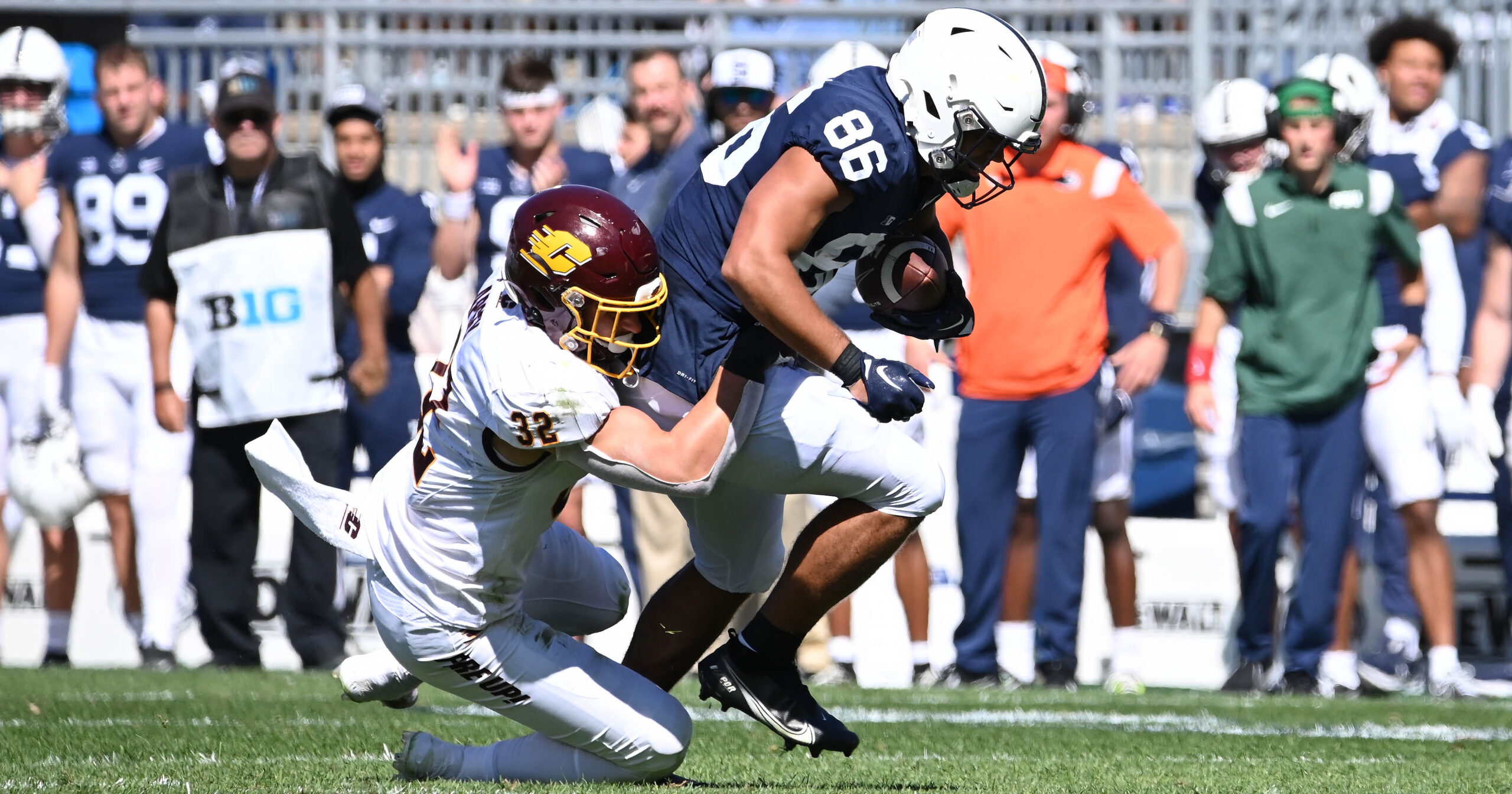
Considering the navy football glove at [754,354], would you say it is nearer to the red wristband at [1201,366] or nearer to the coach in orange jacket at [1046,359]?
the coach in orange jacket at [1046,359]

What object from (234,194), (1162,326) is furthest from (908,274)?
(234,194)

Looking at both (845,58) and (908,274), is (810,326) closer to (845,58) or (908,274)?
(908,274)

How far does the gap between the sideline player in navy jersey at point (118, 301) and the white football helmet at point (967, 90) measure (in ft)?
15.7

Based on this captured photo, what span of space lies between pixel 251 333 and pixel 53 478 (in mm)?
1321

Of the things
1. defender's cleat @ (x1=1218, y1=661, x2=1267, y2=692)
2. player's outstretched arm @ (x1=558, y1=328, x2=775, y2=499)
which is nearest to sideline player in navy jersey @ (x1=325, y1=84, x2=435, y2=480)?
defender's cleat @ (x1=1218, y1=661, x2=1267, y2=692)

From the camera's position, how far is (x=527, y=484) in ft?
13.4

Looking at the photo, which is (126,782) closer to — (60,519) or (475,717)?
(475,717)

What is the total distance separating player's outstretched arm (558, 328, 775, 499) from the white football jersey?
47 mm

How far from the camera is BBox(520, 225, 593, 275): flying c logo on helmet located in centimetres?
394

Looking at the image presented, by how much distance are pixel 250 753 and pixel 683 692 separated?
7.47 feet

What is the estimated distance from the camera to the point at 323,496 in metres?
4.25

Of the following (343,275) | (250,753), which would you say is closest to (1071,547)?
(343,275)

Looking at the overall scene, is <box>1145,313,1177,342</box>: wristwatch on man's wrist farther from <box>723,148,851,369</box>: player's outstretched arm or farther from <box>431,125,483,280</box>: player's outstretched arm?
<box>723,148,851,369</box>: player's outstretched arm

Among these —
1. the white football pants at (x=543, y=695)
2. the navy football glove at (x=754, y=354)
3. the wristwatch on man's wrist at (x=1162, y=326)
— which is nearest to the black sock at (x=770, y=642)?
the white football pants at (x=543, y=695)
